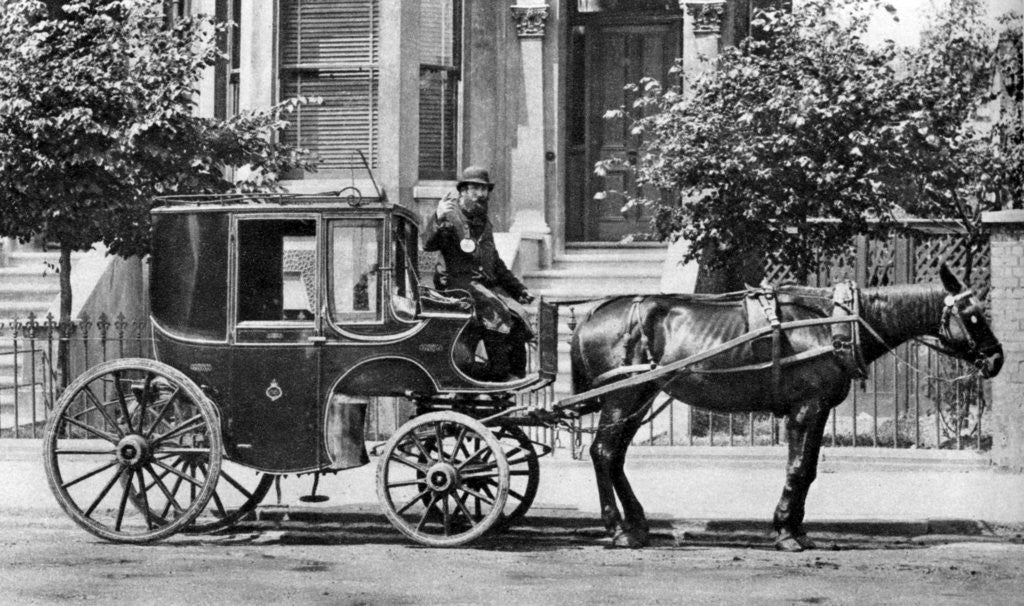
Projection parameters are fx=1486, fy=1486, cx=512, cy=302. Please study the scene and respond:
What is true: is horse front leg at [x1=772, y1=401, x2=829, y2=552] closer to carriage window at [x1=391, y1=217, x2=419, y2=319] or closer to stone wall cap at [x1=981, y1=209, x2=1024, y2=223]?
carriage window at [x1=391, y1=217, x2=419, y2=319]

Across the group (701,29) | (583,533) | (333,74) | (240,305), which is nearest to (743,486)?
(583,533)

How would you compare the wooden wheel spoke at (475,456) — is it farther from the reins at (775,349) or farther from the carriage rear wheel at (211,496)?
the carriage rear wheel at (211,496)

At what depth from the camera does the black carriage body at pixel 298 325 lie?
9.87 m

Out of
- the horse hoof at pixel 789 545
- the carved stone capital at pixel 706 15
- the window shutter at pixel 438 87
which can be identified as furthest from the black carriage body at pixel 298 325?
the carved stone capital at pixel 706 15

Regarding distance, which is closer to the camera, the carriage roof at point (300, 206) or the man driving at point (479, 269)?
the carriage roof at point (300, 206)

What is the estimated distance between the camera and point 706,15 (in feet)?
59.7

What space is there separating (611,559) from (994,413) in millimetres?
5300

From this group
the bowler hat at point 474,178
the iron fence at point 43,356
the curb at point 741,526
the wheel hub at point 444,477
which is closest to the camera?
the wheel hub at point 444,477

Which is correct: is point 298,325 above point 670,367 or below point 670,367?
above

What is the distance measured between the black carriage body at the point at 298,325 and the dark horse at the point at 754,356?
0.93 m

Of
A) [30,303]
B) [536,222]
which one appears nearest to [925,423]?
[536,222]

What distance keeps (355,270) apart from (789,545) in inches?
133

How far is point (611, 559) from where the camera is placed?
938 cm

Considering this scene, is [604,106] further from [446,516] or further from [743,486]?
[446,516]
